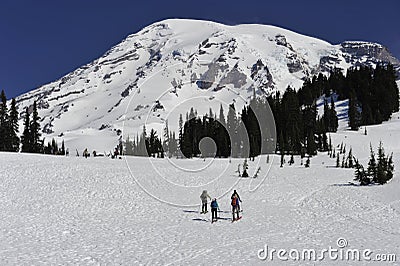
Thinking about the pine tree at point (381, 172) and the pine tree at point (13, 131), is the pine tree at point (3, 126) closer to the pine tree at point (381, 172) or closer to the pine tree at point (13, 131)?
the pine tree at point (13, 131)

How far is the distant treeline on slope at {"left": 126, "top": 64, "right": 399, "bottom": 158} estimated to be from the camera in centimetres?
7500

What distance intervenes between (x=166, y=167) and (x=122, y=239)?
26.8m

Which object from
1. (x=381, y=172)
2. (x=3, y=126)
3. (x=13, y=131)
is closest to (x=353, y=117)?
(x=381, y=172)

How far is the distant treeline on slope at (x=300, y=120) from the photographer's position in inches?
2953

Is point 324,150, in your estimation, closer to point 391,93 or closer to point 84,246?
point 391,93

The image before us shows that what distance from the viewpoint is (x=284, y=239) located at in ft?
65.6

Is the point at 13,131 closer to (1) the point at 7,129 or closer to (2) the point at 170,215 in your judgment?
(1) the point at 7,129

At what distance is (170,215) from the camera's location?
2681 centimetres

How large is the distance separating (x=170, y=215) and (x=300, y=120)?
68.3 m

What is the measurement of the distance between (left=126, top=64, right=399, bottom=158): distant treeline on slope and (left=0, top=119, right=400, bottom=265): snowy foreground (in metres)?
25.7

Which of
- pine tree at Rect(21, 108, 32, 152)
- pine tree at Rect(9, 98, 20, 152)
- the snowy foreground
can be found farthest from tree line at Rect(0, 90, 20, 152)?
the snowy foreground

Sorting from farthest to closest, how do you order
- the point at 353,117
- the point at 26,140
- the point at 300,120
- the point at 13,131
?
the point at 353,117
the point at 300,120
the point at 26,140
the point at 13,131

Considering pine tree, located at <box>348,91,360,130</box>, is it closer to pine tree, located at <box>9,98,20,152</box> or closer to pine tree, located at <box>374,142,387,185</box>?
pine tree, located at <box>374,142,387,185</box>

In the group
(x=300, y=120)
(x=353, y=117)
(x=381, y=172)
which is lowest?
(x=381, y=172)
